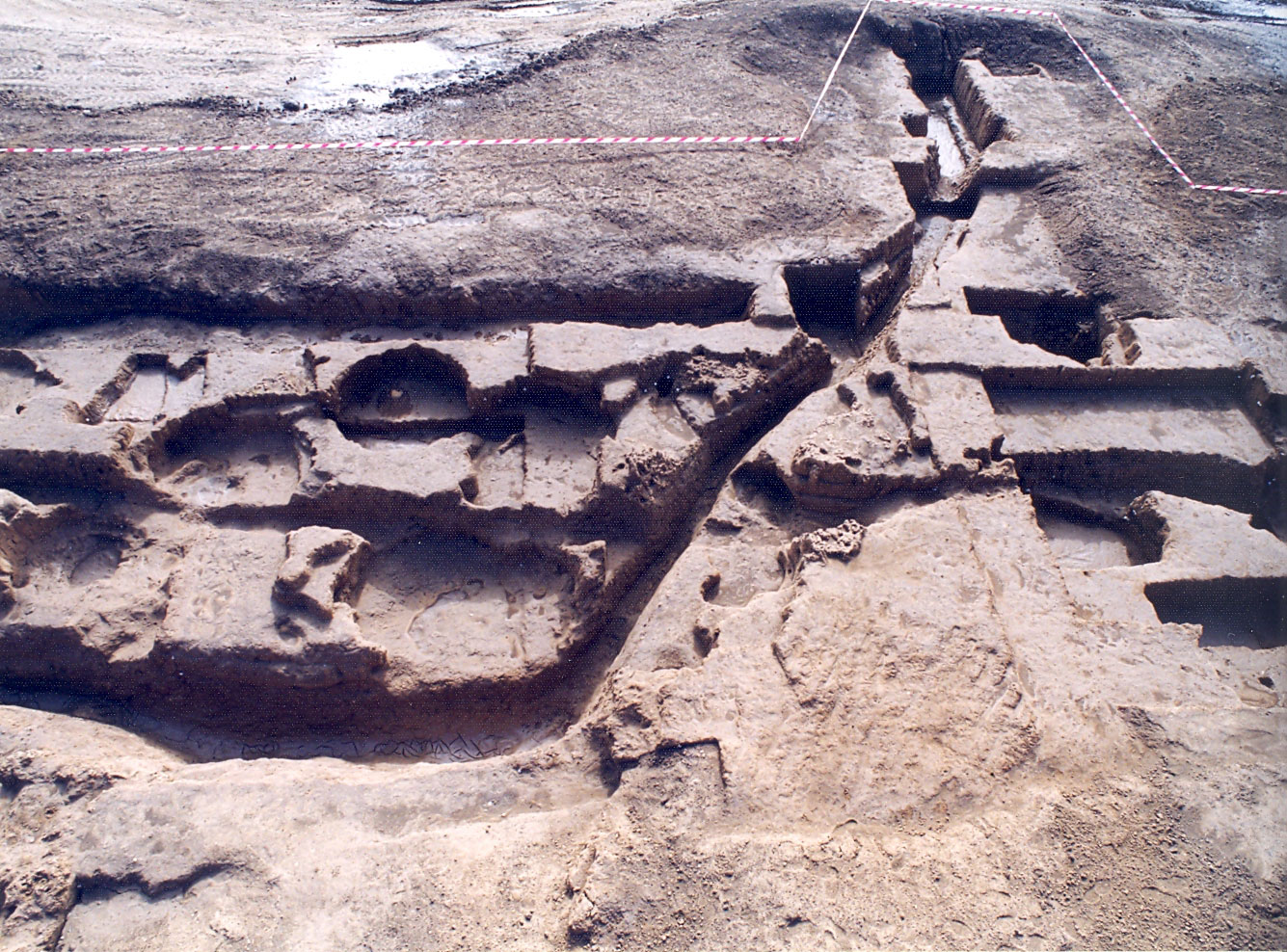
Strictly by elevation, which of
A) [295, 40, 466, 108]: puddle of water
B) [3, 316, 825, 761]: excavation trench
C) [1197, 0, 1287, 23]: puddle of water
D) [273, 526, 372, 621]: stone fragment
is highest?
[1197, 0, 1287, 23]: puddle of water

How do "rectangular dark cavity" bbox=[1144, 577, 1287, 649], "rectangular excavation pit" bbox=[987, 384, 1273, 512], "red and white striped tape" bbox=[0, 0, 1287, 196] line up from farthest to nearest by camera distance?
"red and white striped tape" bbox=[0, 0, 1287, 196], "rectangular excavation pit" bbox=[987, 384, 1273, 512], "rectangular dark cavity" bbox=[1144, 577, 1287, 649]

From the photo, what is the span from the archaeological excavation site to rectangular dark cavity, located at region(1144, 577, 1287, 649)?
20 millimetres

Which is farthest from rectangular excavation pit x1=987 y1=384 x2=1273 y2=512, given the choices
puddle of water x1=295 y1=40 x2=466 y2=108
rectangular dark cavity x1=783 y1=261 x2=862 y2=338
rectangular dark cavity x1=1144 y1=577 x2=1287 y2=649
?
puddle of water x1=295 y1=40 x2=466 y2=108

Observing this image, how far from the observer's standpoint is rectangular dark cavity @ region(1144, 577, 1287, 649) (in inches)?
113

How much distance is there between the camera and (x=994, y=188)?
16.0 feet

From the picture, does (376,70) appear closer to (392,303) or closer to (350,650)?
(392,303)

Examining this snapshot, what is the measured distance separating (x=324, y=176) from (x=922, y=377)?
3.64 meters

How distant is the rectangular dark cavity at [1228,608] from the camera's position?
286cm

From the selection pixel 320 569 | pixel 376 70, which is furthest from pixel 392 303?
pixel 376 70

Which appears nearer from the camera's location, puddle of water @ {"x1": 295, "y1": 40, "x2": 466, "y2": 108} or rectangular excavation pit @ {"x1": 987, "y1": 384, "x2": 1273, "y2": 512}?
rectangular excavation pit @ {"x1": 987, "y1": 384, "x2": 1273, "y2": 512}

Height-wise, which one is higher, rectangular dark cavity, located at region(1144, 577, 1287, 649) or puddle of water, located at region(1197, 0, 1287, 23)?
puddle of water, located at region(1197, 0, 1287, 23)

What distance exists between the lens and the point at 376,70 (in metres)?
5.94

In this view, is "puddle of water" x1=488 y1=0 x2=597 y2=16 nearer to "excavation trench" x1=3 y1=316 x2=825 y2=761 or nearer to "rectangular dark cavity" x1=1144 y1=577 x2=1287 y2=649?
"excavation trench" x1=3 y1=316 x2=825 y2=761

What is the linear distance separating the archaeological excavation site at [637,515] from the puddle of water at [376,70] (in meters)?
0.10
